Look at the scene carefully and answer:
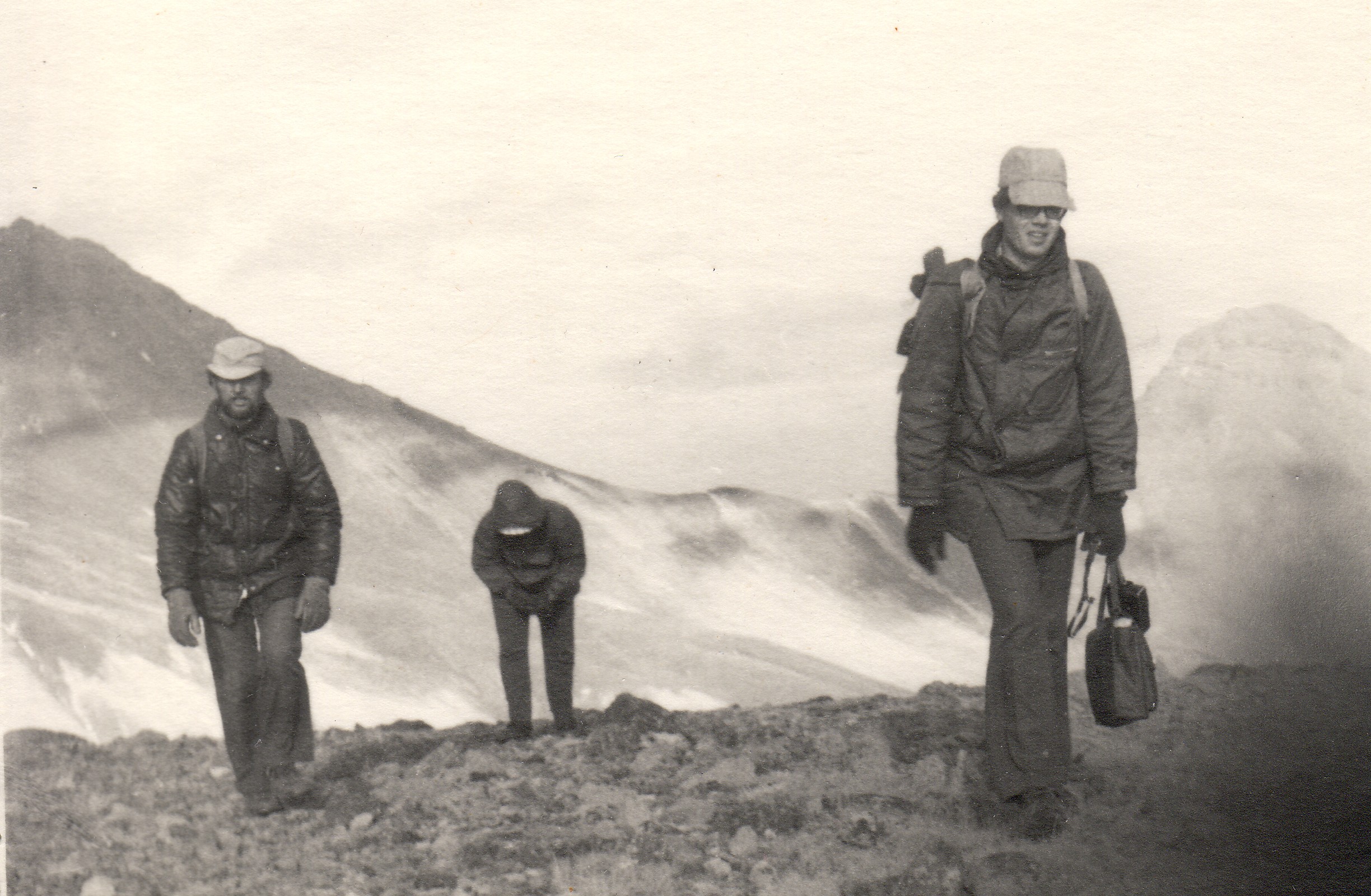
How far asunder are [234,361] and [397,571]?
2.80 metres

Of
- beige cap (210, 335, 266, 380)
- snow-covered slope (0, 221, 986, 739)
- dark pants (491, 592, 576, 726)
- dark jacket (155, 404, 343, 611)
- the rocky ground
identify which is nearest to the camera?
the rocky ground

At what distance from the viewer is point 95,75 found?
22.7 ft

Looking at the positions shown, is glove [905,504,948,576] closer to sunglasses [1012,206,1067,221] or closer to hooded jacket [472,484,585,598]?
sunglasses [1012,206,1067,221]

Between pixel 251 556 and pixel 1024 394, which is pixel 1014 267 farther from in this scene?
pixel 251 556

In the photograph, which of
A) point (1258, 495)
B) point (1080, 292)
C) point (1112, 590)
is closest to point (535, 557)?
point (1112, 590)

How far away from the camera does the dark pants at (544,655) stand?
20.8 ft

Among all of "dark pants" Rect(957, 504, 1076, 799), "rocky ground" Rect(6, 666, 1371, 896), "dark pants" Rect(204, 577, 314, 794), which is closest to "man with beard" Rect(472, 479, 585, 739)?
"rocky ground" Rect(6, 666, 1371, 896)

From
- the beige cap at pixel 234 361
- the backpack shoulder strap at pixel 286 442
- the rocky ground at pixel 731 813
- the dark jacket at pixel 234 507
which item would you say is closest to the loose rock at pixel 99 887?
the rocky ground at pixel 731 813

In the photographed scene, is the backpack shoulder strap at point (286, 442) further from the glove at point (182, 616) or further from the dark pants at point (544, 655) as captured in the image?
the dark pants at point (544, 655)

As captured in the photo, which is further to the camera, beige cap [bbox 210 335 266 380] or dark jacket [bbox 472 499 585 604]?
dark jacket [bbox 472 499 585 604]

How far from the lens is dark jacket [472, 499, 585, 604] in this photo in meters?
6.20

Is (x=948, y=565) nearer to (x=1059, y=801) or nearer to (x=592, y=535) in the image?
(x=592, y=535)

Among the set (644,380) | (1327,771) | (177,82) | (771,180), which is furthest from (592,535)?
(1327,771)

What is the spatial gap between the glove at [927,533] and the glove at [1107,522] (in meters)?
0.44
